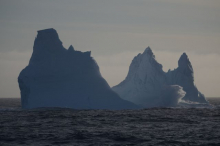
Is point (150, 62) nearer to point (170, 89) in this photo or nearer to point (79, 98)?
point (170, 89)

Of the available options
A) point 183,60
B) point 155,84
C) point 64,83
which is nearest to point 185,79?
point 183,60

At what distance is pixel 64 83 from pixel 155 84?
1478 centimetres

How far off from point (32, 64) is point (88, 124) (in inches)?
756

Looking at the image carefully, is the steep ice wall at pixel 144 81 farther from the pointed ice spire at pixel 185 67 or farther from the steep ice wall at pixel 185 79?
the pointed ice spire at pixel 185 67

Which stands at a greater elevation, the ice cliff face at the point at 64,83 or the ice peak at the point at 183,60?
the ice peak at the point at 183,60

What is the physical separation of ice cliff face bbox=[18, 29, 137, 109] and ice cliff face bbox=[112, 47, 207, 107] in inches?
236

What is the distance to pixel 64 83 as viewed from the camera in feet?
153

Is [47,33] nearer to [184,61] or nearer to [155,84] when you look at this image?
[155,84]

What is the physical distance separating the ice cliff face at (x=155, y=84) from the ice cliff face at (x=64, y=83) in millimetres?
5986

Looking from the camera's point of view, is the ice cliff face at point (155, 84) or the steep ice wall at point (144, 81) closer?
the ice cliff face at point (155, 84)

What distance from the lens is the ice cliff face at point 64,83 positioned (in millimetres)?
45844

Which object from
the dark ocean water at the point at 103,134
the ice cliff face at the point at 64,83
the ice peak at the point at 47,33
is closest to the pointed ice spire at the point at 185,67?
the ice cliff face at the point at 64,83

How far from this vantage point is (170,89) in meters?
50.9

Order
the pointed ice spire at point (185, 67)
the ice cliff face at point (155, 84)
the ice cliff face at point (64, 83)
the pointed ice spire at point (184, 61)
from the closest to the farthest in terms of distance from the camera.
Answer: the ice cliff face at point (64, 83) → the ice cliff face at point (155, 84) → the pointed ice spire at point (185, 67) → the pointed ice spire at point (184, 61)
